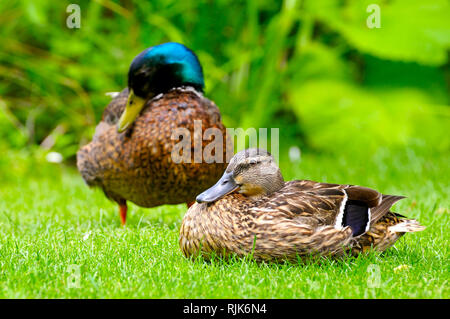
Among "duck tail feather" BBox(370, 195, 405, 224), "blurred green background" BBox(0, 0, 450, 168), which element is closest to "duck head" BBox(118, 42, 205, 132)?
"duck tail feather" BBox(370, 195, 405, 224)

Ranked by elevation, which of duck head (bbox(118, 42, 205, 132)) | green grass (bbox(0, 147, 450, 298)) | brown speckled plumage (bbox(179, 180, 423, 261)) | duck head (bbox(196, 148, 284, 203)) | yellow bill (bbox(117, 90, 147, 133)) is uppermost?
duck head (bbox(118, 42, 205, 132))

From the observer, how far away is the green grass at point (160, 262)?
262cm

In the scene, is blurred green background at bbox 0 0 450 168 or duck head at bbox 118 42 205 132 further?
blurred green background at bbox 0 0 450 168

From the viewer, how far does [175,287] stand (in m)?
2.66

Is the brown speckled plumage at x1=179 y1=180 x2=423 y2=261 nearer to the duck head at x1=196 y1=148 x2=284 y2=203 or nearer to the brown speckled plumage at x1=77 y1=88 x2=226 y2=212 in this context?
the duck head at x1=196 y1=148 x2=284 y2=203

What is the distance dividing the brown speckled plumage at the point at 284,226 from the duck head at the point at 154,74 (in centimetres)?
117

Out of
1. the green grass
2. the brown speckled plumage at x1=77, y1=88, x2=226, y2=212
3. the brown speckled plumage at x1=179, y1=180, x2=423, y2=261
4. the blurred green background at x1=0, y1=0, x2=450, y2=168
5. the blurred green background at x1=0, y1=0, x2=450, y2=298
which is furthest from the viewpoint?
the blurred green background at x1=0, y1=0, x2=450, y2=168

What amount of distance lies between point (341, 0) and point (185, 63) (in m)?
3.57

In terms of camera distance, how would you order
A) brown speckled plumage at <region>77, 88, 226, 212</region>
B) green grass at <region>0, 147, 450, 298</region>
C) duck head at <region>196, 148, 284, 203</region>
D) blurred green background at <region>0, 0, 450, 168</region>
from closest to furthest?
green grass at <region>0, 147, 450, 298</region> < duck head at <region>196, 148, 284, 203</region> < brown speckled plumage at <region>77, 88, 226, 212</region> < blurred green background at <region>0, 0, 450, 168</region>

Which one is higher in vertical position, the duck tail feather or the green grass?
the duck tail feather

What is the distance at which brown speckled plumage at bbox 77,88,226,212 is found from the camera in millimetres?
3975

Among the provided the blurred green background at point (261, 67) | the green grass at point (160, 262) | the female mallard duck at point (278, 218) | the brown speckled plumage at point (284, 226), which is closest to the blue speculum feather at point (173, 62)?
the green grass at point (160, 262)

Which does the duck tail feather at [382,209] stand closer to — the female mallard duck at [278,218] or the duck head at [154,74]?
the female mallard duck at [278,218]
